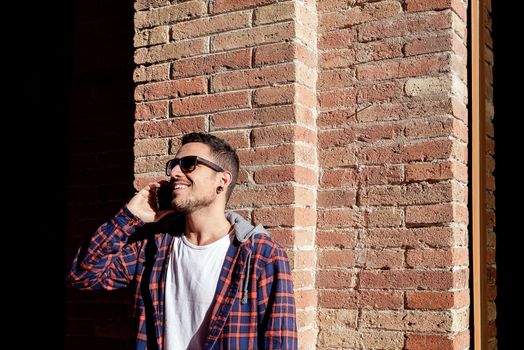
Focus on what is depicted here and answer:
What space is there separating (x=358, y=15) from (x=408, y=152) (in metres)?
0.75

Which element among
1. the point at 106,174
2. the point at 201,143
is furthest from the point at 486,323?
the point at 106,174

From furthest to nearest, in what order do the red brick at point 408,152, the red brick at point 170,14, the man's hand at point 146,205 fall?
the red brick at point 170,14, the man's hand at point 146,205, the red brick at point 408,152

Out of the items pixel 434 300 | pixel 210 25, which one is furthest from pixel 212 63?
pixel 434 300

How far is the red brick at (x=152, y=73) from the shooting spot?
389 centimetres

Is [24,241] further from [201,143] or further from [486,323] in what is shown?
[486,323]

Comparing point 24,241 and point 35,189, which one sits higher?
point 35,189

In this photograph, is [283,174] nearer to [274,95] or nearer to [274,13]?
[274,95]

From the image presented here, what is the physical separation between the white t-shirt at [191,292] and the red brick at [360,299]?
0.64 metres

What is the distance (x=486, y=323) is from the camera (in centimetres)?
373

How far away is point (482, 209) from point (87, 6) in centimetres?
293

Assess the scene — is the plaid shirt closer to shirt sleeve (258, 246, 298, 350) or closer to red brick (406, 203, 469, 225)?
shirt sleeve (258, 246, 298, 350)

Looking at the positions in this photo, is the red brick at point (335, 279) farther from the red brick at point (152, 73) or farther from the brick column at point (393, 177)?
the red brick at point (152, 73)

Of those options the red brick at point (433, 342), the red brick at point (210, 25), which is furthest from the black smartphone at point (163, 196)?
the red brick at point (433, 342)

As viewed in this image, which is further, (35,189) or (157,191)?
(35,189)
